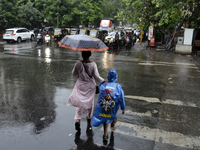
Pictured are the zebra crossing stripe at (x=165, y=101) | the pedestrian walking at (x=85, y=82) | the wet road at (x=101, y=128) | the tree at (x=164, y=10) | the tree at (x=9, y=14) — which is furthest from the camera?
the tree at (x=9, y=14)

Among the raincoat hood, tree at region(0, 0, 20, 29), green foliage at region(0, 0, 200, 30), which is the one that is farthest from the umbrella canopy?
tree at region(0, 0, 20, 29)

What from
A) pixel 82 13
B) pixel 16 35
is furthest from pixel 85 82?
pixel 82 13

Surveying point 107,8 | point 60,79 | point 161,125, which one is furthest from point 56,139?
point 107,8

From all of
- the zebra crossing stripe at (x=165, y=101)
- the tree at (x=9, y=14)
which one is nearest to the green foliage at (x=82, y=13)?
the tree at (x=9, y=14)

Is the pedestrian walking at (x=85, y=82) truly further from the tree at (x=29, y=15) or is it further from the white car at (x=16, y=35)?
the tree at (x=29, y=15)

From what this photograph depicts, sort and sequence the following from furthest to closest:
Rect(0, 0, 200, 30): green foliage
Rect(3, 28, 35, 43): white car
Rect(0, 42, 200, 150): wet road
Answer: Rect(3, 28, 35, 43): white car, Rect(0, 0, 200, 30): green foliage, Rect(0, 42, 200, 150): wet road

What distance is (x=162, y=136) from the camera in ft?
14.4

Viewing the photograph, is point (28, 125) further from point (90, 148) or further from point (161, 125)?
point (161, 125)

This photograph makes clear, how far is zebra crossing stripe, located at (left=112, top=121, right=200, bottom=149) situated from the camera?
13.6ft

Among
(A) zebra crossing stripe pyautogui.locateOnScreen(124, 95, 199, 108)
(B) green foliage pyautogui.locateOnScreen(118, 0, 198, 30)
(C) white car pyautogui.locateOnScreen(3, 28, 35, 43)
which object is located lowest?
(A) zebra crossing stripe pyautogui.locateOnScreen(124, 95, 199, 108)

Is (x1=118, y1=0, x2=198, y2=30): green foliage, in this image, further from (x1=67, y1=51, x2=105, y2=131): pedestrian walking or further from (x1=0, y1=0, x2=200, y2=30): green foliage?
(x1=67, y1=51, x2=105, y2=131): pedestrian walking

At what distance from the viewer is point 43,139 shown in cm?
414

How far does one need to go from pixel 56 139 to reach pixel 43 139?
24 cm

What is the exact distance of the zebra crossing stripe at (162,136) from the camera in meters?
4.15
